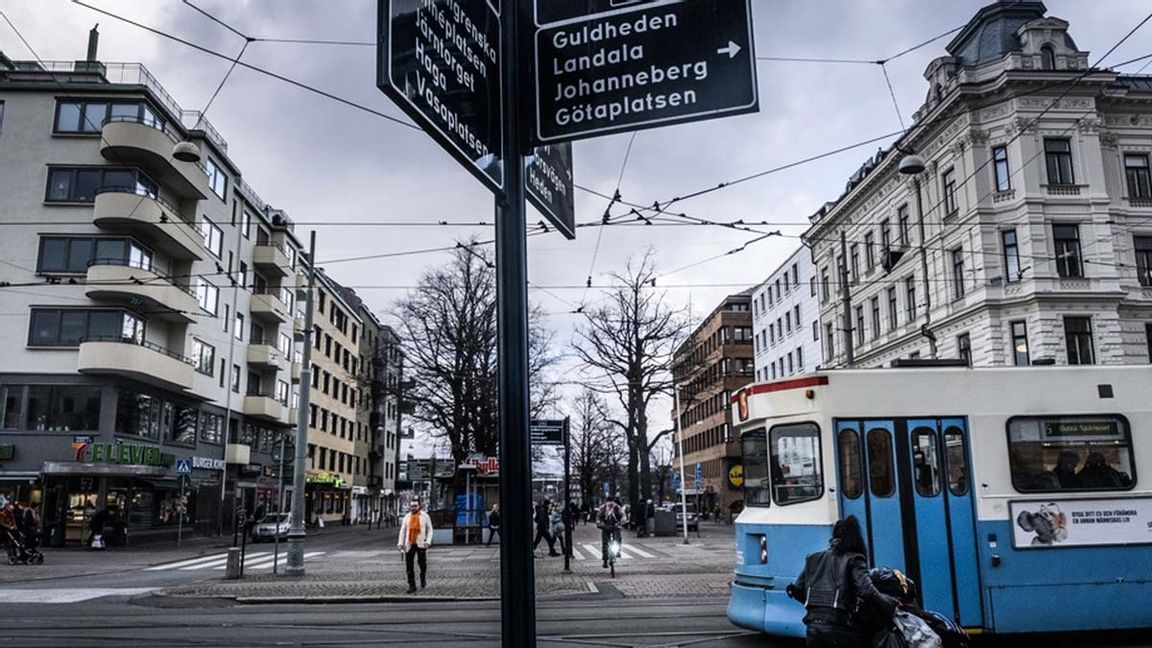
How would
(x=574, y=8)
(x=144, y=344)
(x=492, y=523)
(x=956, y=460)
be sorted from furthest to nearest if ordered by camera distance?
(x=144, y=344), (x=492, y=523), (x=956, y=460), (x=574, y=8)

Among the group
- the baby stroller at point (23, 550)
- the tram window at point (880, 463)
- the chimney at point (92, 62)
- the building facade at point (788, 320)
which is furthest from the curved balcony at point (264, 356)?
the tram window at point (880, 463)

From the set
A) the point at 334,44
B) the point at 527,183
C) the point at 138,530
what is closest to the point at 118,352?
the point at 138,530

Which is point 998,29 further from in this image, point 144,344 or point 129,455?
point 129,455

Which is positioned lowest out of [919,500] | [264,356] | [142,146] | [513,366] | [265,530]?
[265,530]

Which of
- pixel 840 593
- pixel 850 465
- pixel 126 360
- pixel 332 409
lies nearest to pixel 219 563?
pixel 126 360

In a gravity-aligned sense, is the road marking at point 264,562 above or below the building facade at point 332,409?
below

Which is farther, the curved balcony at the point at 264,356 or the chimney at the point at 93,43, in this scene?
the curved balcony at the point at 264,356

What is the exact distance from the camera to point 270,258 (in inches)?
1977

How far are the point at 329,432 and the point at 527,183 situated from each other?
217 feet

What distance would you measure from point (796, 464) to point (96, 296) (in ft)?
106

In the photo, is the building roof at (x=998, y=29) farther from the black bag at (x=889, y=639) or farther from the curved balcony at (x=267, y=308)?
the curved balcony at (x=267, y=308)

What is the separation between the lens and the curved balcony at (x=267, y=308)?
4931 cm

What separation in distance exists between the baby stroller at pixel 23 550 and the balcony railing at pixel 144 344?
10277 mm

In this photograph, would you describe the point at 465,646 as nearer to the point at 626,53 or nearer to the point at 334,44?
the point at 334,44
